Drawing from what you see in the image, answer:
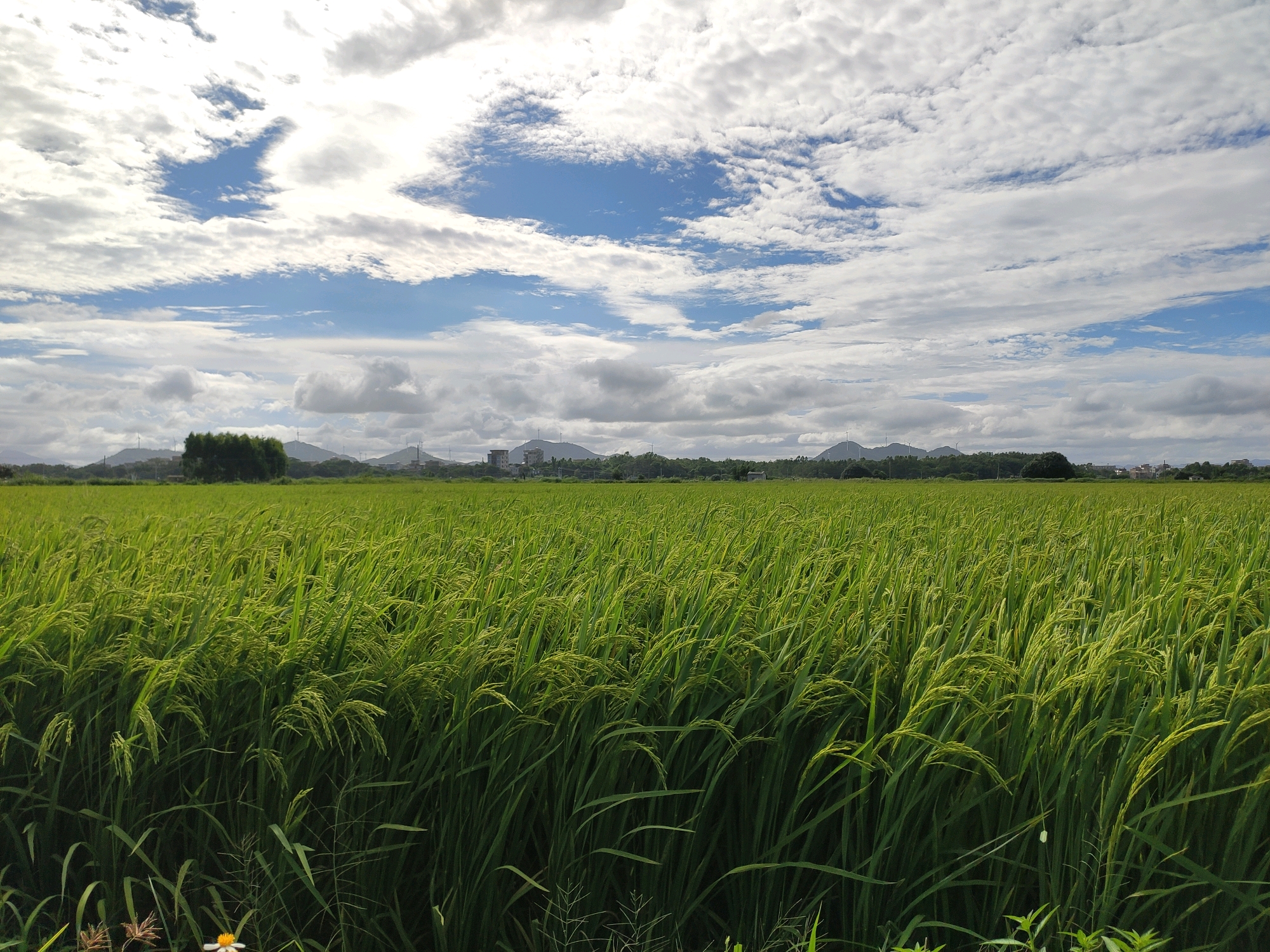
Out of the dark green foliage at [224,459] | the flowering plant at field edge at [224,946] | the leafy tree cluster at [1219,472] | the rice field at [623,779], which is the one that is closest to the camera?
the flowering plant at field edge at [224,946]

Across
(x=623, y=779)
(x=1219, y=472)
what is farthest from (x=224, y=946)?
(x=1219, y=472)

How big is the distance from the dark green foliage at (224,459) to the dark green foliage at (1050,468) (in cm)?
11229

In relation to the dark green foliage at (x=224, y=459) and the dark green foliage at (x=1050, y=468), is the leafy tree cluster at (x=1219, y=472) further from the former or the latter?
the dark green foliage at (x=224, y=459)

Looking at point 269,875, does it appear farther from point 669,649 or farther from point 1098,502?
point 1098,502

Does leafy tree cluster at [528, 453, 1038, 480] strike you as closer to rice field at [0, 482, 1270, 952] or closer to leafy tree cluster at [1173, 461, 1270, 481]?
leafy tree cluster at [1173, 461, 1270, 481]

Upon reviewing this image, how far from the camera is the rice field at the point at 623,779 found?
2096mm

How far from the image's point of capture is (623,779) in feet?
7.58

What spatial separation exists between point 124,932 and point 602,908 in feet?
5.63

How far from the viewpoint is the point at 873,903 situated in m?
2.10

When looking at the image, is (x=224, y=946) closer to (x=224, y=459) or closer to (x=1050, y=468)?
(x=1050, y=468)

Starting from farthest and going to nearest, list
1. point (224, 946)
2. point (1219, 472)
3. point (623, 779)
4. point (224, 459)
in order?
point (224, 459) < point (1219, 472) < point (623, 779) < point (224, 946)

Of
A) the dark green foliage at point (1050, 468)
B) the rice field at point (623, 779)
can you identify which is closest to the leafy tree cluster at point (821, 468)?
the dark green foliage at point (1050, 468)

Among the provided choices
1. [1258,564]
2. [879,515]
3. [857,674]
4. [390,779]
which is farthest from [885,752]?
[879,515]

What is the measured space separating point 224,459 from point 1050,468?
122936mm
